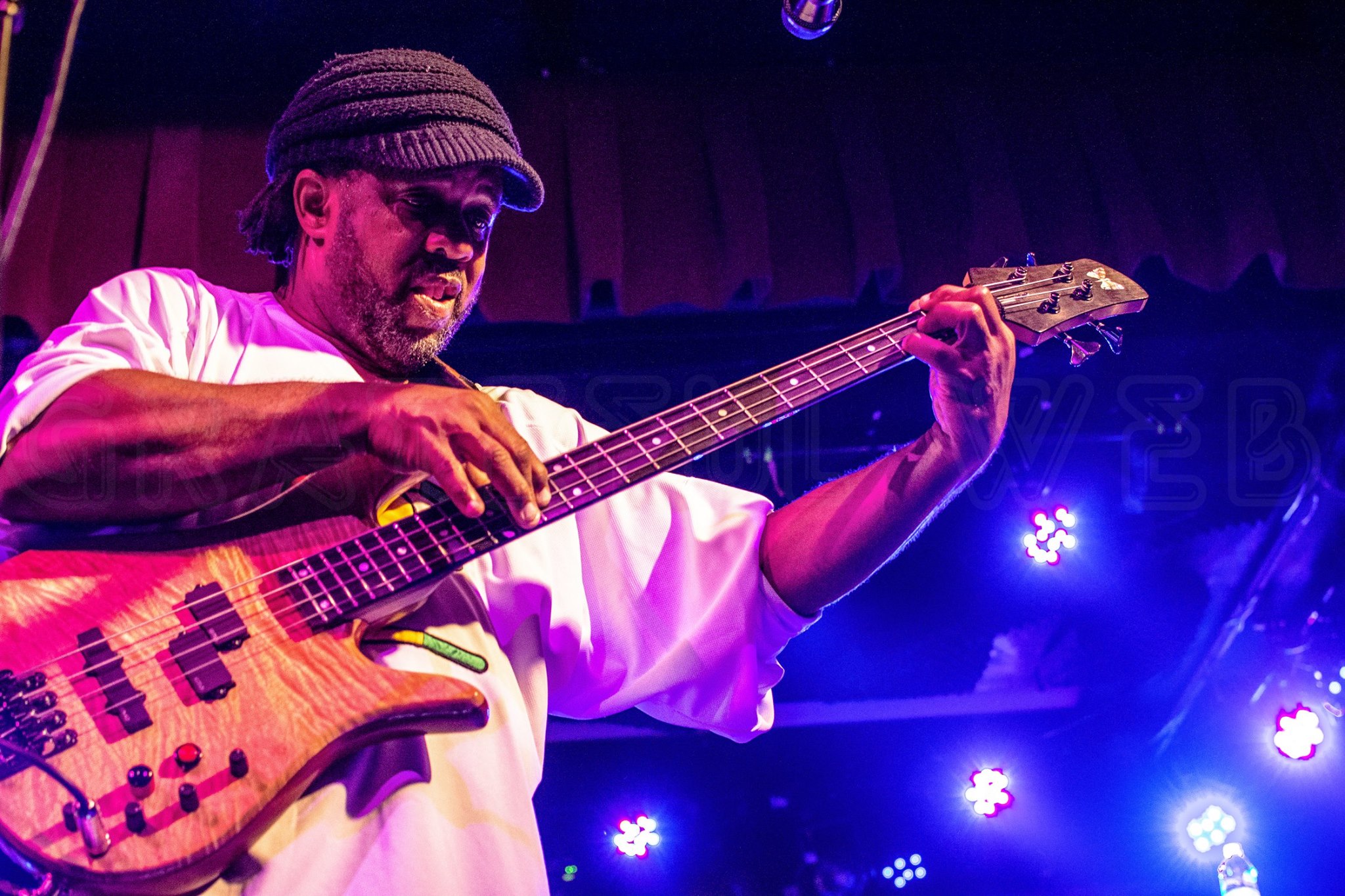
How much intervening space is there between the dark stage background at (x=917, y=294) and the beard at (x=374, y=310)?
49.6 inches

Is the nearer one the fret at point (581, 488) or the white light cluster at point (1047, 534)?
the fret at point (581, 488)

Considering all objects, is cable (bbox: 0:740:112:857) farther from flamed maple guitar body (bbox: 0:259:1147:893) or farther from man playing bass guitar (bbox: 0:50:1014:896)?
man playing bass guitar (bbox: 0:50:1014:896)

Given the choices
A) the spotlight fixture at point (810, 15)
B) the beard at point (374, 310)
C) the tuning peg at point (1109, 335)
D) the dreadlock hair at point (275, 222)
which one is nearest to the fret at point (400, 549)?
the beard at point (374, 310)

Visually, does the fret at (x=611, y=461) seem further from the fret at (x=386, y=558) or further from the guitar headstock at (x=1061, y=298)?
the guitar headstock at (x=1061, y=298)

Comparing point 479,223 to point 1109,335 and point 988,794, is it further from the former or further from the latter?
point 988,794

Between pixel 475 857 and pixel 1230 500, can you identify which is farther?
pixel 1230 500

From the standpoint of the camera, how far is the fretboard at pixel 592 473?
149 cm

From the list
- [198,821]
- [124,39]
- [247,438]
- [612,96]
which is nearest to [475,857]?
[198,821]

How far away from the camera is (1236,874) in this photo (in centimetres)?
454

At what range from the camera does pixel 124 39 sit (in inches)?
132

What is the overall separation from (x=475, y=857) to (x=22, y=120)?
3338 mm

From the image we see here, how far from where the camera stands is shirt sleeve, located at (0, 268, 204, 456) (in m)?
1.47

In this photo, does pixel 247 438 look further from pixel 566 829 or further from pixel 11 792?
pixel 566 829

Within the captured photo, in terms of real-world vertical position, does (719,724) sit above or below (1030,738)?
above
